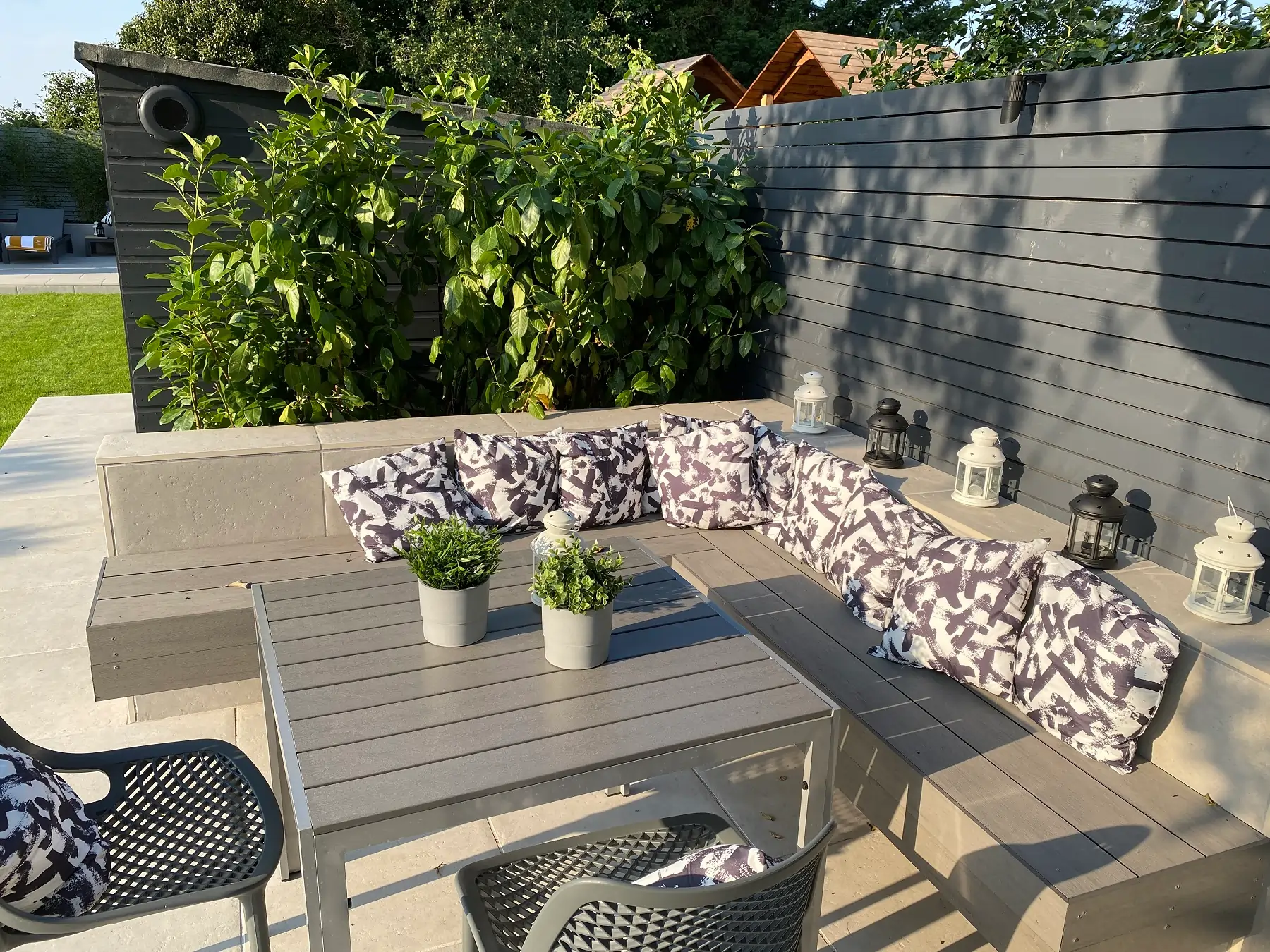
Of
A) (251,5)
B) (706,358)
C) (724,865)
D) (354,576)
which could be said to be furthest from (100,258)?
(724,865)

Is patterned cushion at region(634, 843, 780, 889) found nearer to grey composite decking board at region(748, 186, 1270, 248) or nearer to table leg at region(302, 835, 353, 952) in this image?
table leg at region(302, 835, 353, 952)

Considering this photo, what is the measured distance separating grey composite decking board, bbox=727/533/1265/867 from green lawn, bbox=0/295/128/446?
5854mm

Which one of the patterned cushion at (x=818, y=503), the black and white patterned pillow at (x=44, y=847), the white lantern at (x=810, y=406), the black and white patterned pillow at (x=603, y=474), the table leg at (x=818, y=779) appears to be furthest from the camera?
the white lantern at (x=810, y=406)

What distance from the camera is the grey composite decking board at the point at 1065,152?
232cm

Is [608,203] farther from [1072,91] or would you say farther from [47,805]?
[47,805]

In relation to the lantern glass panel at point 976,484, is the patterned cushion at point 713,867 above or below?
below

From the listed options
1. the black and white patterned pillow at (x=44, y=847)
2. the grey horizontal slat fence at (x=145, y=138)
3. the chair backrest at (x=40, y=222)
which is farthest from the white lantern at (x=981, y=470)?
the chair backrest at (x=40, y=222)

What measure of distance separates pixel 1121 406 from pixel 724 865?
1.99 m

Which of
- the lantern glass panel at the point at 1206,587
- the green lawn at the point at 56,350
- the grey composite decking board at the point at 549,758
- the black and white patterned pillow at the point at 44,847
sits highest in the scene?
the lantern glass panel at the point at 1206,587

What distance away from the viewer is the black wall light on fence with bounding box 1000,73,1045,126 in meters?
2.85

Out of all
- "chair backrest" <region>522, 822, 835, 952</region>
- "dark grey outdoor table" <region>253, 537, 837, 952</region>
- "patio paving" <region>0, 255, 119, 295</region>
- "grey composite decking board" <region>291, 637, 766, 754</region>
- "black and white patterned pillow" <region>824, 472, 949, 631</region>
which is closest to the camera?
"chair backrest" <region>522, 822, 835, 952</region>

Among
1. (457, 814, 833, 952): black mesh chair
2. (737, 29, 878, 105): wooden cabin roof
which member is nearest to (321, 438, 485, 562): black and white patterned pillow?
(457, 814, 833, 952): black mesh chair

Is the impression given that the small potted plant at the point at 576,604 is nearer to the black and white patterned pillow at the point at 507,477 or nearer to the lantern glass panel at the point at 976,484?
the black and white patterned pillow at the point at 507,477

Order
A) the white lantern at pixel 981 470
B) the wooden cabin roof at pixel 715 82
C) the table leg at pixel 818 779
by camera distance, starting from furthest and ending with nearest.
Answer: the wooden cabin roof at pixel 715 82 < the white lantern at pixel 981 470 < the table leg at pixel 818 779
